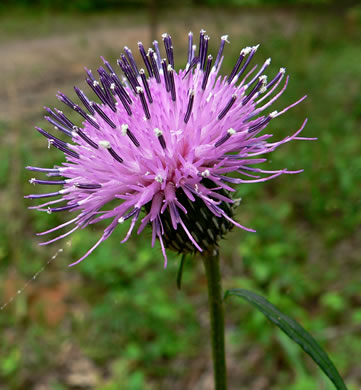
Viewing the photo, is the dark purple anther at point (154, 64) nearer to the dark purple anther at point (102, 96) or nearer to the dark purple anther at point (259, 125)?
the dark purple anther at point (102, 96)

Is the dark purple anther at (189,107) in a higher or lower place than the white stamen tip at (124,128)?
higher

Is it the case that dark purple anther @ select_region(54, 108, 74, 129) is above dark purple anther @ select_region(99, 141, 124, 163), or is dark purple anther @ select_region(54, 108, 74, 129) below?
above

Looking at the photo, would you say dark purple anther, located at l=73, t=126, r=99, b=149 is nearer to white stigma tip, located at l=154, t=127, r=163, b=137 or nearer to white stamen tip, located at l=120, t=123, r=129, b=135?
white stamen tip, located at l=120, t=123, r=129, b=135

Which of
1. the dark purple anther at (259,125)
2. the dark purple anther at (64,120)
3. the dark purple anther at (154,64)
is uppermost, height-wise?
the dark purple anther at (154,64)

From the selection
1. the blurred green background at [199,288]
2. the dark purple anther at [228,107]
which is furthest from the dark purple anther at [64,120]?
the dark purple anther at [228,107]

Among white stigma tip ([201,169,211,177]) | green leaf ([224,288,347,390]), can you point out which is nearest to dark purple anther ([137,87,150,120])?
white stigma tip ([201,169,211,177])

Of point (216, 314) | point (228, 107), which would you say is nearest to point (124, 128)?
point (228, 107)
